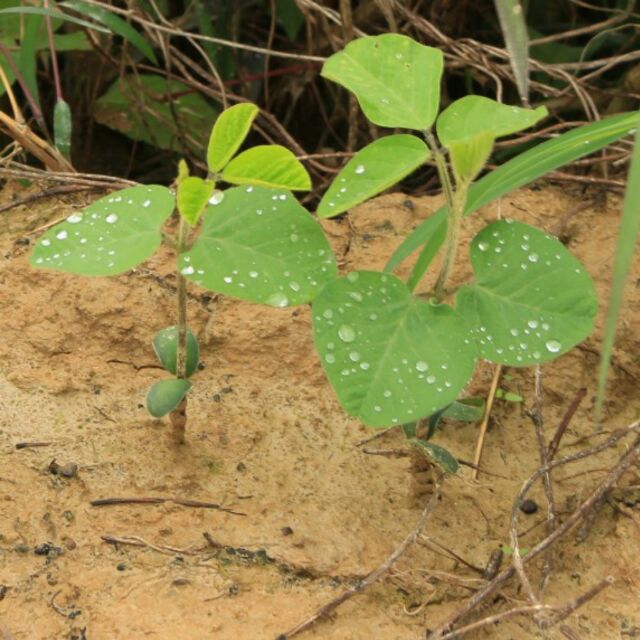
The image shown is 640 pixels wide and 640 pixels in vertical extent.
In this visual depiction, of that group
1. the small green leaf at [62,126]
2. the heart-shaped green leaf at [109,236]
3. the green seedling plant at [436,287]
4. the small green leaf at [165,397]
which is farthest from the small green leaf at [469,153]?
the small green leaf at [62,126]

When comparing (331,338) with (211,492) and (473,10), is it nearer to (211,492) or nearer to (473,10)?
(211,492)

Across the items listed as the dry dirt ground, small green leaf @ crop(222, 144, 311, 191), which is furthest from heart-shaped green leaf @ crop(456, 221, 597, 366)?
the dry dirt ground

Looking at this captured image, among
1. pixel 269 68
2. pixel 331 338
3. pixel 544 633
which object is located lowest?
pixel 544 633

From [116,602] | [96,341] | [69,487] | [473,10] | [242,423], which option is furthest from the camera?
[473,10]

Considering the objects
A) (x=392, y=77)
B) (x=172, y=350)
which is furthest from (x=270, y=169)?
(x=172, y=350)

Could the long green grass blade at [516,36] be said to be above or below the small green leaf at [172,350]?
above

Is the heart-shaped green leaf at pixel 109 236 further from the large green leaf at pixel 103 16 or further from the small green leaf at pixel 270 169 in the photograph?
the large green leaf at pixel 103 16

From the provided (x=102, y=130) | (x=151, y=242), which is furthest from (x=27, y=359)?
(x=102, y=130)

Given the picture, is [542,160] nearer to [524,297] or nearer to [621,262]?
[524,297]
